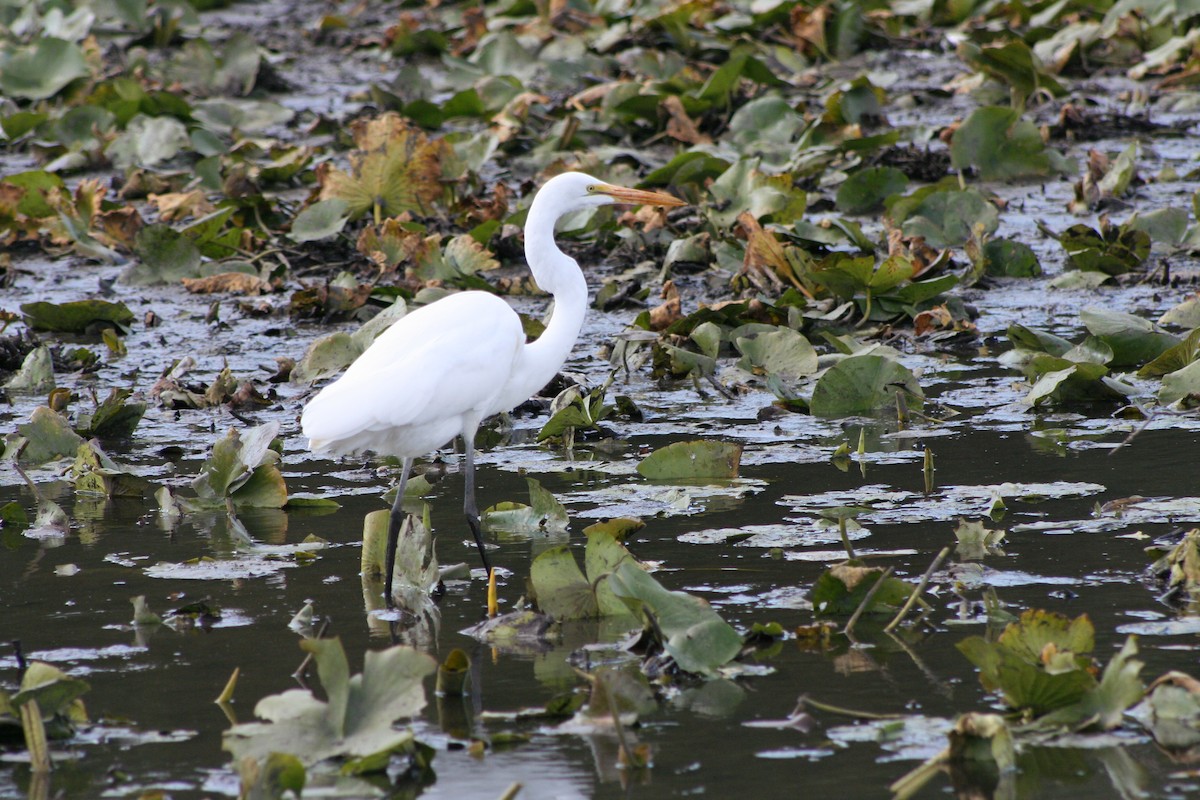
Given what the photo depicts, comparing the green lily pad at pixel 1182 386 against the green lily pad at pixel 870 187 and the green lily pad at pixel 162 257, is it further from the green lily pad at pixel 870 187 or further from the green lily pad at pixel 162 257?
the green lily pad at pixel 162 257

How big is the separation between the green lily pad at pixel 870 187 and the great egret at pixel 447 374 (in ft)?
12.9

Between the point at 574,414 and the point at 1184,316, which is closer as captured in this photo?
the point at 574,414

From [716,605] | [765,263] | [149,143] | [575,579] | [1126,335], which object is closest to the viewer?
[575,579]

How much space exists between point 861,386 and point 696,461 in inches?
40.2

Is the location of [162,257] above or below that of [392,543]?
above

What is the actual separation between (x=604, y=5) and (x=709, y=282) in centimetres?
622

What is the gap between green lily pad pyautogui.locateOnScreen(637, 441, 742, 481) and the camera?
5.56 metres

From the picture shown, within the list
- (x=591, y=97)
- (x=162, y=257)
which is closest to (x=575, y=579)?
(x=162, y=257)

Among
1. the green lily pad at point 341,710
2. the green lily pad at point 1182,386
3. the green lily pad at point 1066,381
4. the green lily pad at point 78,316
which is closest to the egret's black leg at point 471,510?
the green lily pad at point 341,710

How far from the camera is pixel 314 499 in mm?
5730

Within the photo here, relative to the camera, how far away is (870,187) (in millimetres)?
9031

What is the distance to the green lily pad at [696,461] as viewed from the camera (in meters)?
5.56

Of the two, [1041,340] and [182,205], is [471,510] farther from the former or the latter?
[182,205]

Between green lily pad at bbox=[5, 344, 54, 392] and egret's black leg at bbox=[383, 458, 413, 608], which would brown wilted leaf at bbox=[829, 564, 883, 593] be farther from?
green lily pad at bbox=[5, 344, 54, 392]
